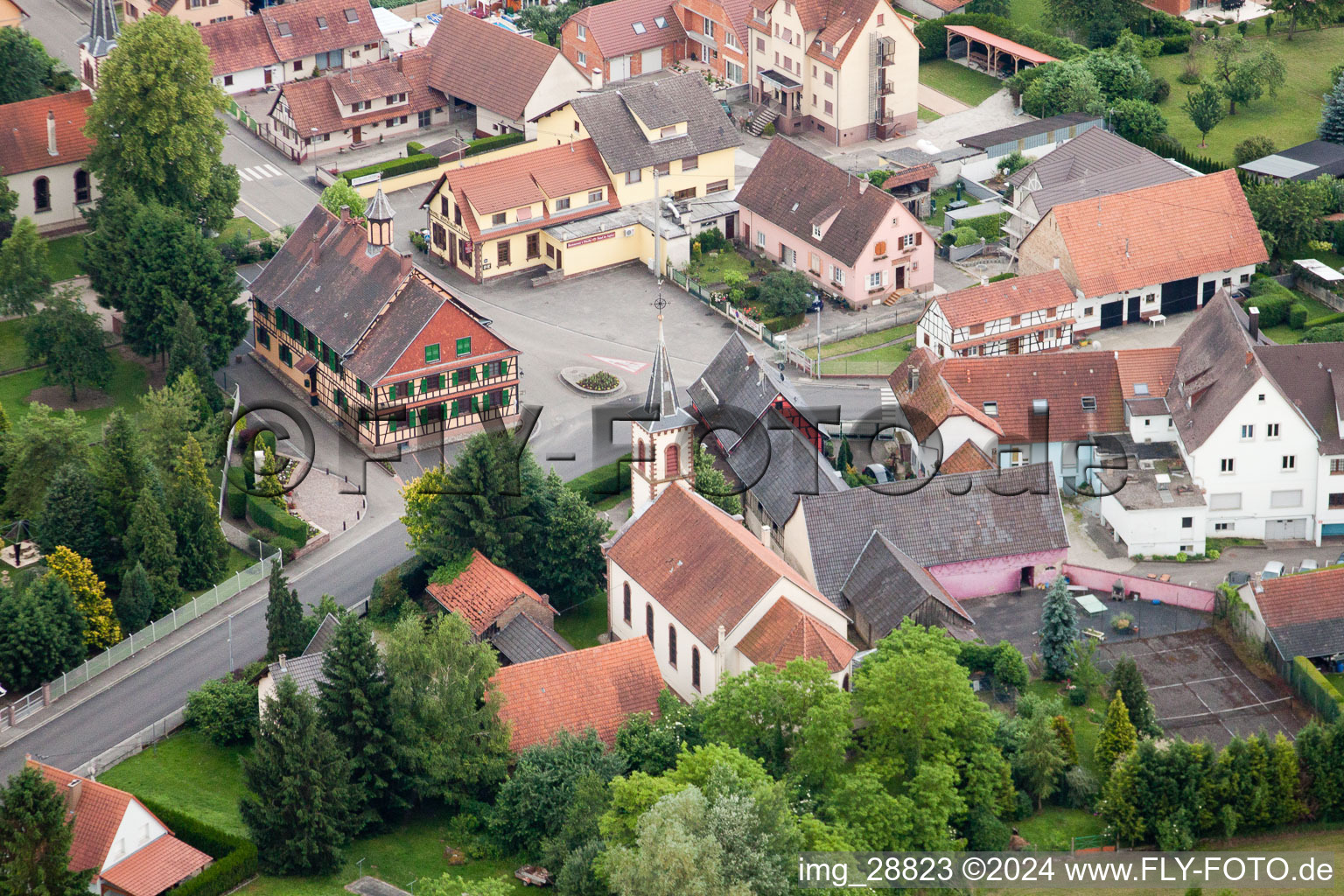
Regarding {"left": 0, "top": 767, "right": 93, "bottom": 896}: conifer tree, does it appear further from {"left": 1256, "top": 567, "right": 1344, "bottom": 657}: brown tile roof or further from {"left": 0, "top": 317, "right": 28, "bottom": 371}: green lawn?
{"left": 1256, "top": 567, "right": 1344, "bottom": 657}: brown tile roof

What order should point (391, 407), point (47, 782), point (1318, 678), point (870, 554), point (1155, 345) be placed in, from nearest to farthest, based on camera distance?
point (47, 782), point (1318, 678), point (870, 554), point (391, 407), point (1155, 345)

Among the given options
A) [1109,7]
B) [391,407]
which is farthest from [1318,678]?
[1109,7]

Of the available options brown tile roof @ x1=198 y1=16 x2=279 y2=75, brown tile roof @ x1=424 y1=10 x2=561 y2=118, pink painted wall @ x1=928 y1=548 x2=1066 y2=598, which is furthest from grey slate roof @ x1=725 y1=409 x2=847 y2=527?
brown tile roof @ x1=198 y1=16 x2=279 y2=75

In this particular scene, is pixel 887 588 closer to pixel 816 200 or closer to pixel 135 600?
pixel 135 600

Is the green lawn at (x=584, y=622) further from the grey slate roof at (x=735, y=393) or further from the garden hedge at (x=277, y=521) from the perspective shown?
the garden hedge at (x=277, y=521)

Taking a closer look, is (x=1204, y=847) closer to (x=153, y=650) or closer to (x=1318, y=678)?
(x=1318, y=678)

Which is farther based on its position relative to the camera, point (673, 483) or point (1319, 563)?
point (1319, 563)

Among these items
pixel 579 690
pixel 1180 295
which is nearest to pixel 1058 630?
pixel 579 690
